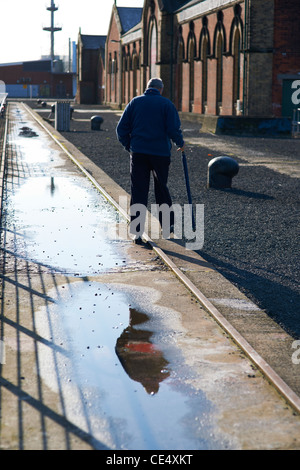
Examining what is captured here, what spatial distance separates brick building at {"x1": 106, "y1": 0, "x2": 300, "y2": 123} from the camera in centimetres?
3145

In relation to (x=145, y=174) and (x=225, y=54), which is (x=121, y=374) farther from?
(x=225, y=54)

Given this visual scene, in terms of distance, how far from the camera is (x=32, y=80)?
105 metres

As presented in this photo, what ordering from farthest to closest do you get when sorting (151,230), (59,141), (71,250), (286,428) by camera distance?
(59,141) < (151,230) < (71,250) < (286,428)

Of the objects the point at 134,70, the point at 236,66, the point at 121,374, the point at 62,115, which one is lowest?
the point at 121,374

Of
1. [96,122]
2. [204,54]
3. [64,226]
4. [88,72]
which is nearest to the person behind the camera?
[64,226]

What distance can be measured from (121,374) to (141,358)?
0.31 m

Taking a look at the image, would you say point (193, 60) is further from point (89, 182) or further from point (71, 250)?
point (71, 250)

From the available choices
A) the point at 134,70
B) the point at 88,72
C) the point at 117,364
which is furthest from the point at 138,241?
the point at 88,72

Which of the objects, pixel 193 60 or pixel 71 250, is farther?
pixel 193 60

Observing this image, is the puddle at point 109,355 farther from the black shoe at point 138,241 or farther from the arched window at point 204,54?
the arched window at point 204,54

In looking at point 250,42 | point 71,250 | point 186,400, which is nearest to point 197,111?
point 250,42

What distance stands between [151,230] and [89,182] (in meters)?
4.97

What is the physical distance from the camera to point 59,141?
2323cm

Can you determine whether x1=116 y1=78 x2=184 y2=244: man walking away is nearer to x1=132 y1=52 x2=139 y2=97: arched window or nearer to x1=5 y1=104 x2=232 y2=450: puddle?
x1=5 y1=104 x2=232 y2=450: puddle
